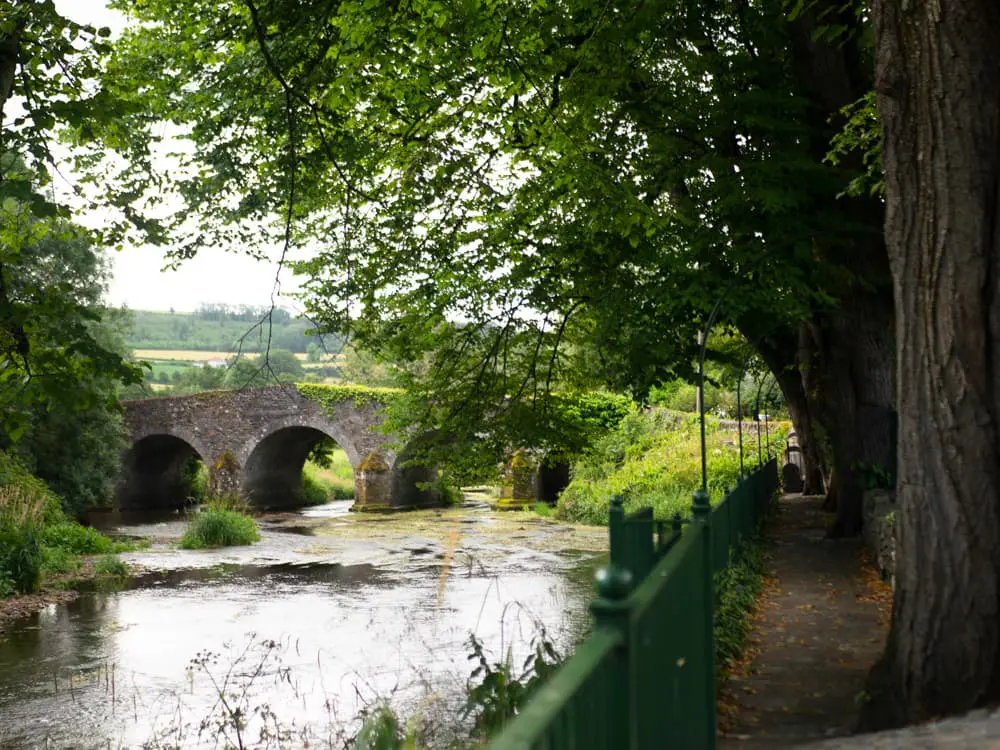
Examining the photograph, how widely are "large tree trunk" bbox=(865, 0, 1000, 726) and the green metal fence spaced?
1074 millimetres

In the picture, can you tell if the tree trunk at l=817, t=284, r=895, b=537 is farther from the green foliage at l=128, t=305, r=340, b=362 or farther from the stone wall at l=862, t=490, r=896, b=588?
the green foliage at l=128, t=305, r=340, b=362

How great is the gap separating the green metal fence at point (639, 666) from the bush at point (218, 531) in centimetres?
1610

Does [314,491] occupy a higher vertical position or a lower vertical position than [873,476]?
lower

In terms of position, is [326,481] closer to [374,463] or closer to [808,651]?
[374,463]

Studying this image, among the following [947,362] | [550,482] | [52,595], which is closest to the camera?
[947,362]

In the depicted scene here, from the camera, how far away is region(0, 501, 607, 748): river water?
8070 mm

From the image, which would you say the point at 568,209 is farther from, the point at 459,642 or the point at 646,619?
the point at 646,619

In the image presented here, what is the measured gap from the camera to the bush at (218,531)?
2025 cm

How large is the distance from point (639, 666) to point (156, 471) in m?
34.4

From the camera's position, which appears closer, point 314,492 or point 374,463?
point 374,463

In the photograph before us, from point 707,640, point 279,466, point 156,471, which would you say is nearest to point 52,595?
point 707,640

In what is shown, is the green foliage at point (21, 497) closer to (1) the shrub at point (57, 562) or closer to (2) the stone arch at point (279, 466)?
(1) the shrub at point (57, 562)

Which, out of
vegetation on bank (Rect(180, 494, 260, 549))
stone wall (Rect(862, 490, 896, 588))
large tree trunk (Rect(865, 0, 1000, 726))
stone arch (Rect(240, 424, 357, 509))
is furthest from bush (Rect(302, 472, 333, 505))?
large tree trunk (Rect(865, 0, 1000, 726))

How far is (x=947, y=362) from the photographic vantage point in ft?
15.8
